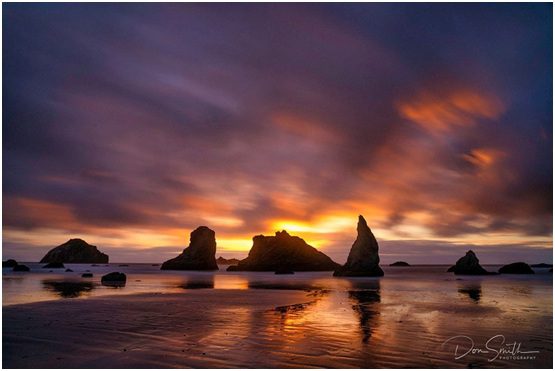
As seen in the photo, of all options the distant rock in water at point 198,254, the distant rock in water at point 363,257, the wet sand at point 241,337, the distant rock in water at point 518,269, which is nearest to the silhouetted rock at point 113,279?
the wet sand at point 241,337

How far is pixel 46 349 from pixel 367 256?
9923cm

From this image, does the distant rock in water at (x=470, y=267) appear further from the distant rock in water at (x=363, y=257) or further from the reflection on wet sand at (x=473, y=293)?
the reflection on wet sand at (x=473, y=293)

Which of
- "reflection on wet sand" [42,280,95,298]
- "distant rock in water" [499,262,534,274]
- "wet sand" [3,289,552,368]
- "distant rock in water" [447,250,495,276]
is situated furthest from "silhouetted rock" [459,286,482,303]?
"distant rock in water" [499,262,534,274]

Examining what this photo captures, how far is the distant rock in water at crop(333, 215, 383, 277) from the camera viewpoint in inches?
4226

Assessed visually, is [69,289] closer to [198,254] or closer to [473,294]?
[473,294]

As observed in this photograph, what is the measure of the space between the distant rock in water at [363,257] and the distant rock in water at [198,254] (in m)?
93.2

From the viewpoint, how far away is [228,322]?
75.5ft

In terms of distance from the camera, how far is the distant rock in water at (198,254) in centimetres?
18425

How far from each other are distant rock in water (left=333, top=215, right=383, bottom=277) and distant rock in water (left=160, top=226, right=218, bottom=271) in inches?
3668

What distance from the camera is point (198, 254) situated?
18525cm

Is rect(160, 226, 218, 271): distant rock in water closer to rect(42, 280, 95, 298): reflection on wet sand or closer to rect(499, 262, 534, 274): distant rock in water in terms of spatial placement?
rect(499, 262, 534, 274): distant rock in water

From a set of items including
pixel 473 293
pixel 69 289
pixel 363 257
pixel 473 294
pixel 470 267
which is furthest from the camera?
pixel 470 267

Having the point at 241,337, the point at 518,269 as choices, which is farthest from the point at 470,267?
the point at 241,337

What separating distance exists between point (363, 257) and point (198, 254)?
99908mm
